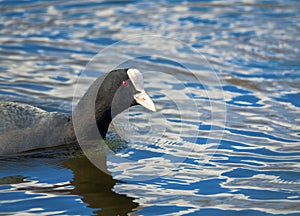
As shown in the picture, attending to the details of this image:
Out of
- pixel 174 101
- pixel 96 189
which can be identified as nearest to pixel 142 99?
pixel 96 189

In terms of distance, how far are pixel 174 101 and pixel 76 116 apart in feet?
5.78

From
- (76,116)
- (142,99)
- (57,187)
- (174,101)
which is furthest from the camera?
(174,101)

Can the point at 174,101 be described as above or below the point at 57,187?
above

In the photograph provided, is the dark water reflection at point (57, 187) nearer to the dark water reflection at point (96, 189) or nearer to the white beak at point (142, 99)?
the dark water reflection at point (96, 189)

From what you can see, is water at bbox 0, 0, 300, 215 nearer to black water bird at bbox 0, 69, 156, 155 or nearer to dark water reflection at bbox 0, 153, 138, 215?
dark water reflection at bbox 0, 153, 138, 215

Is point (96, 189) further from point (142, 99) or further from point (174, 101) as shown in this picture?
point (174, 101)

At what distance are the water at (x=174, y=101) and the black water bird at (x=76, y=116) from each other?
181mm

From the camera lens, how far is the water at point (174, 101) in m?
6.18

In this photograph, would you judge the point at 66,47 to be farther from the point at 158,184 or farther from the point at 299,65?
the point at 158,184

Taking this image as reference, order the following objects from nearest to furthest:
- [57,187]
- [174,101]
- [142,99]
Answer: [57,187] → [142,99] → [174,101]

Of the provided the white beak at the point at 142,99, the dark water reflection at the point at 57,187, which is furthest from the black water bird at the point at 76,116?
the dark water reflection at the point at 57,187

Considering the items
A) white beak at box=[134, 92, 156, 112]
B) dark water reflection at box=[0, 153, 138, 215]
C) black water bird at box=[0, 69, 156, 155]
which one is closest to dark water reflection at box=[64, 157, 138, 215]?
dark water reflection at box=[0, 153, 138, 215]

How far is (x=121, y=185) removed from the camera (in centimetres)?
643

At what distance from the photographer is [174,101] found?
28.0 feet
